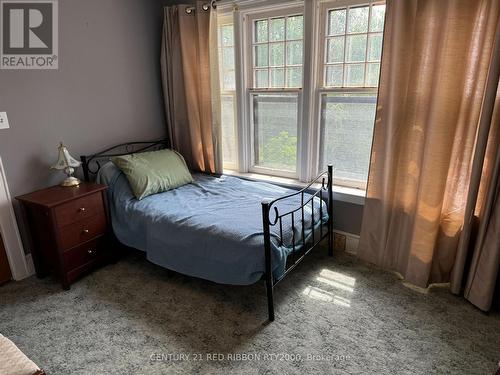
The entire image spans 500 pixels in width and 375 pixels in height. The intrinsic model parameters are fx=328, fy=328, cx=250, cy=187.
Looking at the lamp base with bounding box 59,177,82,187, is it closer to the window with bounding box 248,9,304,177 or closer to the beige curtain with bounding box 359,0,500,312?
the window with bounding box 248,9,304,177

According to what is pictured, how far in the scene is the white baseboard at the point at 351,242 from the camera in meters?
2.70

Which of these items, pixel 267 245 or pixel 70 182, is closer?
pixel 267 245

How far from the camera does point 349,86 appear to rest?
2.55 m

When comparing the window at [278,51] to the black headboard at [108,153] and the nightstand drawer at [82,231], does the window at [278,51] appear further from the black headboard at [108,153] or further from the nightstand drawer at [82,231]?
the nightstand drawer at [82,231]

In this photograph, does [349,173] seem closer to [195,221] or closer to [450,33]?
[450,33]

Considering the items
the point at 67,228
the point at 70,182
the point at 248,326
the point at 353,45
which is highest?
the point at 353,45

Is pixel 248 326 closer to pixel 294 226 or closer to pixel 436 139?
pixel 294 226

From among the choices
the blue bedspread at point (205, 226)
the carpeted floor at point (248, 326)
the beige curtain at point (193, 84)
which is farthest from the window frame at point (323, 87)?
the beige curtain at point (193, 84)

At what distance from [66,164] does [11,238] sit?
0.68 metres

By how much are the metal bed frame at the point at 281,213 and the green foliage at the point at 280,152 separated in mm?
341

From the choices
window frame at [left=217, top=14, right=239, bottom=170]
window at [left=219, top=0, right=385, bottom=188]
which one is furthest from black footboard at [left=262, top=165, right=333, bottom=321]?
window frame at [left=217, top=14, right=239, bottom=170]

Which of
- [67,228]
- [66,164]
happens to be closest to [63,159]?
Result: [66,164]

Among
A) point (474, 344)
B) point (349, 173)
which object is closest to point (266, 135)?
point (349, 173)

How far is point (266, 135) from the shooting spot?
310 cm
